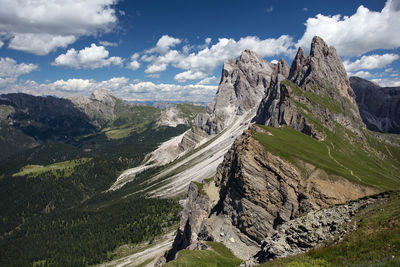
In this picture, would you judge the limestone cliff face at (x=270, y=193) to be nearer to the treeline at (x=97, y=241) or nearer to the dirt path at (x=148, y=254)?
the dirt path at (x=148, y=254)

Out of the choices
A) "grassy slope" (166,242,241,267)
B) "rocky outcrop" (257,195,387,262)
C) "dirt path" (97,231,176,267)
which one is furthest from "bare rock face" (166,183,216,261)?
"rocky outcrop" (257,195,387,262)

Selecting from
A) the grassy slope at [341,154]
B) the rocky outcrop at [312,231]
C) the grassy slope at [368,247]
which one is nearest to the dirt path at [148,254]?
the grassy slope at [341,154]

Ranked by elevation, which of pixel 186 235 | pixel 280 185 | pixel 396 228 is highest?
pixel 396 228

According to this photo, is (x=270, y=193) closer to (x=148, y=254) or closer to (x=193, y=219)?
(x=193, y=219)

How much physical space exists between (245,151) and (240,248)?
2580 cm

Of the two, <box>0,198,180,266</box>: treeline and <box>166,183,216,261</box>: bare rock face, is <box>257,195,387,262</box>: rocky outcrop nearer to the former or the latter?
<box>166,183,216,261</box>: bare rock face

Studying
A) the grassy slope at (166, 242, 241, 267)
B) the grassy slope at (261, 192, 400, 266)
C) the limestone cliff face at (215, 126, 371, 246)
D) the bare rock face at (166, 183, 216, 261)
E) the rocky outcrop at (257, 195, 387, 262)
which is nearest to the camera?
the grassy slope at (261, 192, 400, 266)

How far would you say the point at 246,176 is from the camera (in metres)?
69.8

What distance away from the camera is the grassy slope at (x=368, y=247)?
20.4 metres

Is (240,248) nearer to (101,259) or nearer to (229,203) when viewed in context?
(229,203)

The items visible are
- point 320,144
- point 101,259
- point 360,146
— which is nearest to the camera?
point 320,144

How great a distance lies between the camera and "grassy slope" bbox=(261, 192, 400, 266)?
66.8ft

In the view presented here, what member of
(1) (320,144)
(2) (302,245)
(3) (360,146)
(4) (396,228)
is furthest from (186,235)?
(3) (360,146)

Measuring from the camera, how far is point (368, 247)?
73.7 ft
